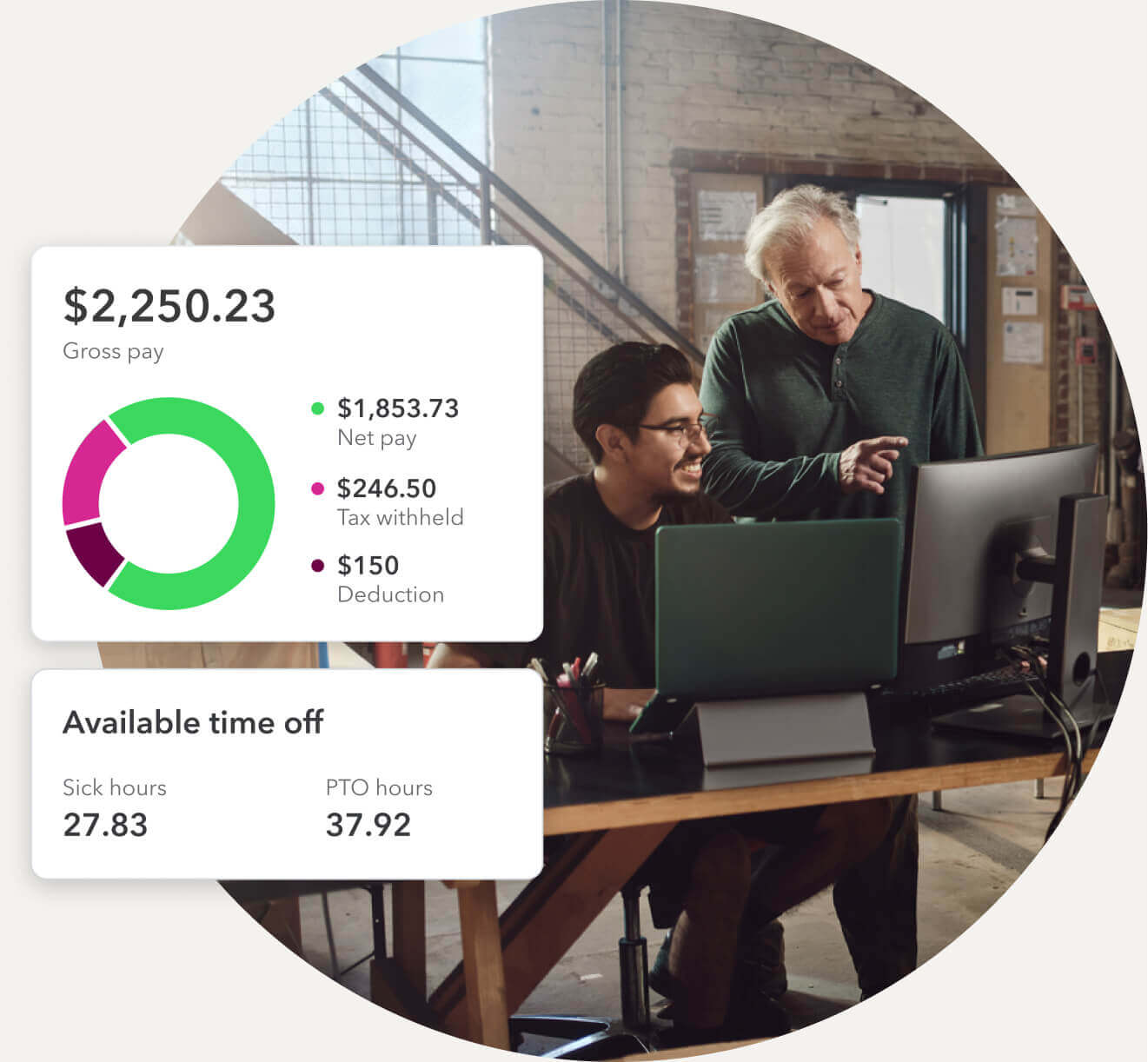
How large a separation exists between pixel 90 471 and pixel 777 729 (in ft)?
3.04

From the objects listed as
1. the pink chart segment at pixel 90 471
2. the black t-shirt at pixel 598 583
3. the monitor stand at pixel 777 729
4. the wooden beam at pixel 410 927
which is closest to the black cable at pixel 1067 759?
the monitor stand at pixel 777 729

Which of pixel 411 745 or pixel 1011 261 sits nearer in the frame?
pixel 411 745

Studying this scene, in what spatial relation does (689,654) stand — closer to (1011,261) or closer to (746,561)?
(746,561)

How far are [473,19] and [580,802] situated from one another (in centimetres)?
100

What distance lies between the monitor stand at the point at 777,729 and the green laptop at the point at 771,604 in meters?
0.02

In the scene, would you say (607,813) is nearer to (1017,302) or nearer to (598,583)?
(598,583)

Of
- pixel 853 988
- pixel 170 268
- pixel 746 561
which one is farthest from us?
pixel 853 988

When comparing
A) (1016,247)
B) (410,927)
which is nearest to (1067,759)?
(1016,247)

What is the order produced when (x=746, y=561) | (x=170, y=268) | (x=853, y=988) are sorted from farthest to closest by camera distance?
(x=853, y=988), (x=746, y=561), (x=170, y=268)

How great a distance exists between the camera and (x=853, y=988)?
162 cm

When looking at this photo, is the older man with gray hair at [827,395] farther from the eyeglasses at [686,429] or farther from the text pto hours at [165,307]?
the text pto hours at [165,307]

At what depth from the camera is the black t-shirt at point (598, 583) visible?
1.47m

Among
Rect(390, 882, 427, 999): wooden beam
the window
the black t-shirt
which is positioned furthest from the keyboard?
the window

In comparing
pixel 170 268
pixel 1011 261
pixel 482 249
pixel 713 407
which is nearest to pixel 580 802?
pixel 713 407
